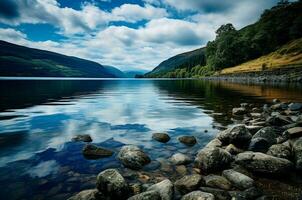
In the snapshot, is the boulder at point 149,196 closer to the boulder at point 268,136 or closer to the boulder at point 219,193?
the boulder at point 219,193

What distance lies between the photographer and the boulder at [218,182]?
711 cm

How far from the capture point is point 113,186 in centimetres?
667

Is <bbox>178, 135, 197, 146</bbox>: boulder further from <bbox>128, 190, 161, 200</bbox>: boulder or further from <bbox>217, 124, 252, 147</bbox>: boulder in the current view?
<bbox>128, 190, 161, 200</bbox>: boulder

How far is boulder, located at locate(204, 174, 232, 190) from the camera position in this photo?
7.11m

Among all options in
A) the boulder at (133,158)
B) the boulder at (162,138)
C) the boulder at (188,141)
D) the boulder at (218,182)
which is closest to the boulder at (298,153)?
the boulder at (218,182)

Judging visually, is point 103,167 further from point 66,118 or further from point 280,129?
point 66,118

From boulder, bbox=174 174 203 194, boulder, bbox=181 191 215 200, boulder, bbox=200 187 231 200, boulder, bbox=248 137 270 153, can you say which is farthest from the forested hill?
boulder, bbox=181 191 215 200

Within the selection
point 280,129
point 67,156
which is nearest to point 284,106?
point 280,129

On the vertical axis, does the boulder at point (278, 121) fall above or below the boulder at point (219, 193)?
above

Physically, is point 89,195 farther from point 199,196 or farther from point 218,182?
point 218,182

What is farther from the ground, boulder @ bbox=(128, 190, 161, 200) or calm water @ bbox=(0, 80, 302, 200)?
boulder @ bbox=(128, 190, 161, 200)

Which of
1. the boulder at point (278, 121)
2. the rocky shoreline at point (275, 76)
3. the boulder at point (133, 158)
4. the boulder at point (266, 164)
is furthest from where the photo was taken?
the rocky shoreline at point (275, 76)

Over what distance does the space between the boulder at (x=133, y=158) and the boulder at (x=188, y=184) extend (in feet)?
6.84

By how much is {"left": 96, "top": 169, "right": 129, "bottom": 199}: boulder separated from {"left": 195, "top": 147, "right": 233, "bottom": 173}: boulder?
10.8 feet
